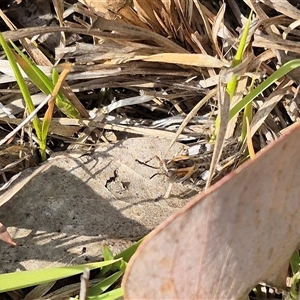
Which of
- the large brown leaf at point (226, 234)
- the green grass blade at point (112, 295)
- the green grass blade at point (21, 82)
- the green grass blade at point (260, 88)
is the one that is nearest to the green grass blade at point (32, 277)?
the green grass blade at point (112, 295)

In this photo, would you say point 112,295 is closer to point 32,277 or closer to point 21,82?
point 32,277

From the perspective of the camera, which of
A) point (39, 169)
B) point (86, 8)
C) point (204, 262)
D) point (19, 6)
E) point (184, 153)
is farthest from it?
point (19, 6)

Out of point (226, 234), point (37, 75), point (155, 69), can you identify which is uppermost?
point (37, 75)

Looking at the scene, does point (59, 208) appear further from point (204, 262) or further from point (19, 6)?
point (19, 6)

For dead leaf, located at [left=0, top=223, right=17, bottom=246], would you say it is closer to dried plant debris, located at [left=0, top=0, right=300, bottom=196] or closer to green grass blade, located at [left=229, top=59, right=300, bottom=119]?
dried plant debris, located at [left=0, top=0, right=300, bottom=196]

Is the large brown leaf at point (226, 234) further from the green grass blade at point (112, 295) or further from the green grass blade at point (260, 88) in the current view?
the green grass blade at point (260, 88)

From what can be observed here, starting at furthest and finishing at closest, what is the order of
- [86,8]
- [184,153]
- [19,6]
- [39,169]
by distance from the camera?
[19,6] < [86,8] < [184,153] < [39,169]

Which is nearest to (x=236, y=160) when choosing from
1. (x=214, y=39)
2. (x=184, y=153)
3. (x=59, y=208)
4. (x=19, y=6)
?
(x=184, y=153)

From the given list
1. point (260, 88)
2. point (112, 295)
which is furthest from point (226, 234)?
point (260, 88)

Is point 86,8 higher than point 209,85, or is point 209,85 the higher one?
point 86,8
